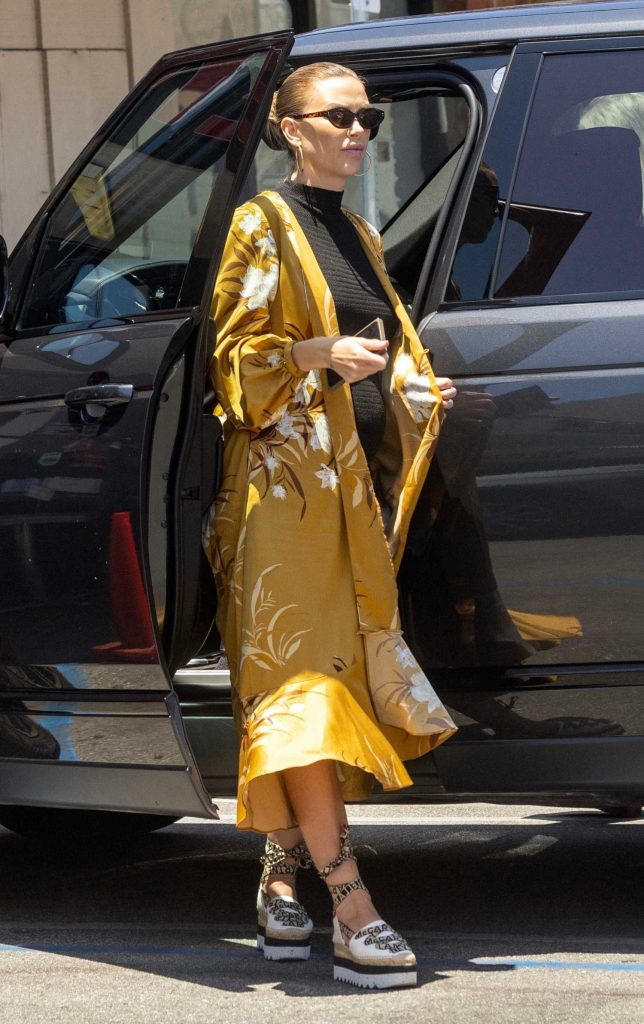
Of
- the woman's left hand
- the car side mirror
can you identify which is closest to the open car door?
the car side mirror

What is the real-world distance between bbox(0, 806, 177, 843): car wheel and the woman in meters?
1.34

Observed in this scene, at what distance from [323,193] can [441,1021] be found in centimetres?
162

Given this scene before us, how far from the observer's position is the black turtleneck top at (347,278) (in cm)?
312

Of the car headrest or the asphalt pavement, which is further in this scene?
the car headrest

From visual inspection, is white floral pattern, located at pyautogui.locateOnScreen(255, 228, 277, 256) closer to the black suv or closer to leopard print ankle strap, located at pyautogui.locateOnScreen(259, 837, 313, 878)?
the black suv

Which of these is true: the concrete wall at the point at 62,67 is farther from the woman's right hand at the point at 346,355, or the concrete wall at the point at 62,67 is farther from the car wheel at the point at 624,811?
the woman's right hand at the point at 346,355

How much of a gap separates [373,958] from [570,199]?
1.57m

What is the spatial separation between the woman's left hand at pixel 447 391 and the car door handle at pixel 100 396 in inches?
24.0

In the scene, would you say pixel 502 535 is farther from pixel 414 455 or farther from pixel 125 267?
pixel 125 267

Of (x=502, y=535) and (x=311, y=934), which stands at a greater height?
(x=502, y=535)

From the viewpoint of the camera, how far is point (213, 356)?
10.3 ft

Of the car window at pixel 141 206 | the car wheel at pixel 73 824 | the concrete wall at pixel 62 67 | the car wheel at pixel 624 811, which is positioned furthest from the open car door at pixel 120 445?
the concrete wall at pixel 62 67

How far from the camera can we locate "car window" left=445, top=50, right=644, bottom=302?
3139 millimetres

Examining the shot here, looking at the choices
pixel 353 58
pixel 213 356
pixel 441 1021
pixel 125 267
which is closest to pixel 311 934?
pixel 441 1021
